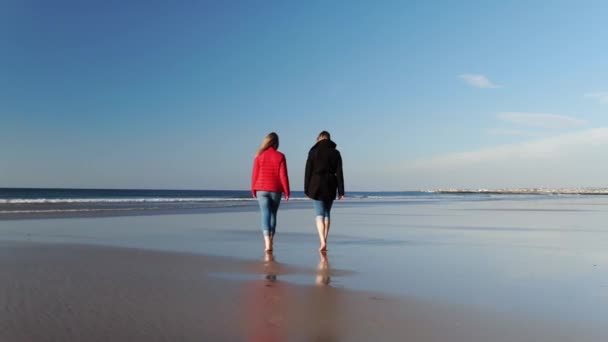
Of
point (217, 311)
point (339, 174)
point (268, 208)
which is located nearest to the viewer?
point (217, 311)

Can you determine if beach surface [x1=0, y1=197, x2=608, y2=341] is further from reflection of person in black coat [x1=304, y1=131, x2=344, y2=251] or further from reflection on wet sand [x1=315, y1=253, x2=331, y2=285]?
reflection of person in black coat [x1=304, y1=131, x2=344, y2=251]

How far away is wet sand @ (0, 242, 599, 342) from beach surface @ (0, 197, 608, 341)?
1 cm

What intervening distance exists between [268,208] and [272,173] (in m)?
0.58

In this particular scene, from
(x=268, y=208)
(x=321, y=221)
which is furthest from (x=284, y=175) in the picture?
(x=321, y=221)

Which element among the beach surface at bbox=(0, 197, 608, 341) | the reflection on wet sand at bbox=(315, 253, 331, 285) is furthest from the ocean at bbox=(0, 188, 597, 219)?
the reflection on wet sand at bbox=(315, 253, 331, 285)

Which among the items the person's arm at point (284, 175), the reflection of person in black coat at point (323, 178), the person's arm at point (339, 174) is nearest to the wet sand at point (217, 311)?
the person's arm at point (284, 175)

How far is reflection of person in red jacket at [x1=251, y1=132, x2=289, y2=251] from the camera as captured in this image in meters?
8.50

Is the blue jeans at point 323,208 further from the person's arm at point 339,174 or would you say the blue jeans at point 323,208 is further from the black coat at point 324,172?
the person's arm at point 339,174

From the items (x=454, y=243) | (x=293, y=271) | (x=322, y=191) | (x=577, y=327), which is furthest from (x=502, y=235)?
(x=577, y=327)

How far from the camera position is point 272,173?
8523 millimetres

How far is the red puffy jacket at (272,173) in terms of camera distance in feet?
27.9

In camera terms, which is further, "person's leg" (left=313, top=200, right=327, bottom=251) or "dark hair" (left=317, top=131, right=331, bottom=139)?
"dark hair" (left=317, top=131, right=331, bottom=139)

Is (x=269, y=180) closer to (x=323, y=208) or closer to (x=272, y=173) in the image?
(x=272, y=173)

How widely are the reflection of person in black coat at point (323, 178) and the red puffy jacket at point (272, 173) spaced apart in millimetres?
471
